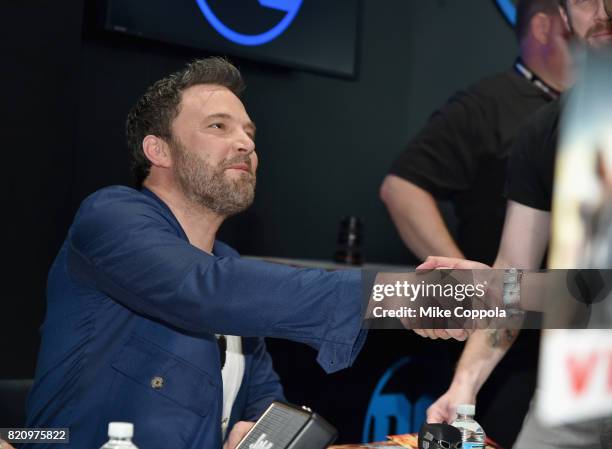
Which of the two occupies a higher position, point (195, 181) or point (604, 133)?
point (604, 133)

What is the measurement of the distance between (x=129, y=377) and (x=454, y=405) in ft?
2.07

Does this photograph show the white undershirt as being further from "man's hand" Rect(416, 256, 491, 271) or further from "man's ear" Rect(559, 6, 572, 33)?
"man's ear" Rect(559, 6, 572, 33)

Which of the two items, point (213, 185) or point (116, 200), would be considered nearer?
point (116, 200)

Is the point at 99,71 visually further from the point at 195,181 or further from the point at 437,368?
the point at 437,368

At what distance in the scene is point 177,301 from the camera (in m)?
1.30

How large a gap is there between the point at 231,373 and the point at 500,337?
0.61m

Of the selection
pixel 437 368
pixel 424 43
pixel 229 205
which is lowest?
pixel 437 368

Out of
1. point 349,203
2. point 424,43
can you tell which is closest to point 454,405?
point 349,203

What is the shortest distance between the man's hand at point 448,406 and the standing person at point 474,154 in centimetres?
81

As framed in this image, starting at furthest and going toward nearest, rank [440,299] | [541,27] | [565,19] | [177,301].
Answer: [541,27], [565,19], [177,301], [440,299]

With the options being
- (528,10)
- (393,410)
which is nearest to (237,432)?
(393,410)

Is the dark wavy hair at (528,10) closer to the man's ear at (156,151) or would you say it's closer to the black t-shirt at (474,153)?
the black t-shirt at (474,153)

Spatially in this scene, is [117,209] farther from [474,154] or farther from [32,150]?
[474,154]

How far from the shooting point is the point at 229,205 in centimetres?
166
